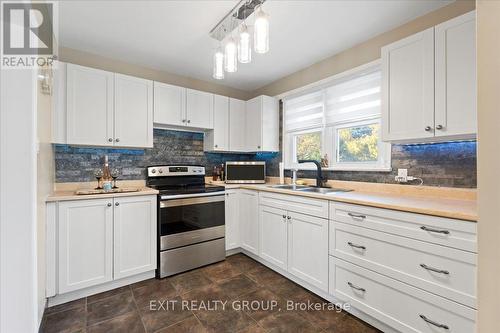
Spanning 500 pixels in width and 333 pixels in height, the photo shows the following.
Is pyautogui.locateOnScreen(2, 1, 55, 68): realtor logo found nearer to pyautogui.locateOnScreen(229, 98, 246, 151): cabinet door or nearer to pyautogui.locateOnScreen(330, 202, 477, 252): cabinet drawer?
pyautogui.locateOnScreen(330, 202, 477, 252): cabinet drawer

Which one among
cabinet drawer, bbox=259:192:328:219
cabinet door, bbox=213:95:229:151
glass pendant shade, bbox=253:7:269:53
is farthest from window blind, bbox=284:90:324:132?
glass pendant shade, bbox=253:7:269:53

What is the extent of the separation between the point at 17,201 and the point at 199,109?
232cm

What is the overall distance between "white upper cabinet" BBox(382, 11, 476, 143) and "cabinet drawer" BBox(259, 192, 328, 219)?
0.78 meters

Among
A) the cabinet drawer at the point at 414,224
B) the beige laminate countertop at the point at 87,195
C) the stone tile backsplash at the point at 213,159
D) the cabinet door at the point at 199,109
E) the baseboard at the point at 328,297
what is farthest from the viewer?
the cabinet door at the point at 199,109

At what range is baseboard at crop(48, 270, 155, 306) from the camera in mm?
1966

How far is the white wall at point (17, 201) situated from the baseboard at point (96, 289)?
127 cm

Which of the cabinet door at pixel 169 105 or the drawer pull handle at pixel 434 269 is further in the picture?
the cabinet door at pixel 169 105

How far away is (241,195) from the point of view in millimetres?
2994

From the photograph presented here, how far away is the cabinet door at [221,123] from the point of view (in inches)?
126

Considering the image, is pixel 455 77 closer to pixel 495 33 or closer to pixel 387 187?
pixel 387 187

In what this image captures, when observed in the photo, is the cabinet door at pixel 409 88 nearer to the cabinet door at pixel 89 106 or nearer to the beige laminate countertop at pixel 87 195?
the beige laminate countertop at pixel 87 195

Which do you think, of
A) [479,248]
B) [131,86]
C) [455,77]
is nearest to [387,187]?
[455,77]

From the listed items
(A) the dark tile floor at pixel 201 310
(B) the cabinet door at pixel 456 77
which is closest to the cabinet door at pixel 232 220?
(A) the dark tile floor at pixel 201 310

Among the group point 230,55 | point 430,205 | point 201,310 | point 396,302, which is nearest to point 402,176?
point 430,205
